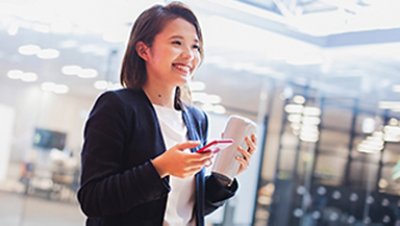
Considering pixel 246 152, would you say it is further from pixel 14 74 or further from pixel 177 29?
pixel 14 74

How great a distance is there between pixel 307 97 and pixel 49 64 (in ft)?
12.0

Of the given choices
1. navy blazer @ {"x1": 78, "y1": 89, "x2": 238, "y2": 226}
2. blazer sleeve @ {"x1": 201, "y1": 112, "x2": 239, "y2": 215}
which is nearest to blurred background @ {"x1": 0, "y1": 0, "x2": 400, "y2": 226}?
blazer sleeve @ {"x1": 201, "y1": 112, "x2": 239, "y2": 215}

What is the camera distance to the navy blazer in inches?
43.1

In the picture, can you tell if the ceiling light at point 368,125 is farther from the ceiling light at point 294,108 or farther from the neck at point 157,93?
the neck at point 157,93

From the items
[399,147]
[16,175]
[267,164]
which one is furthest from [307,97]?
[16,175]

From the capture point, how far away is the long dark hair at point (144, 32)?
1.26m

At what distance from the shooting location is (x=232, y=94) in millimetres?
6555

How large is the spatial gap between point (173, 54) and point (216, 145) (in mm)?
228

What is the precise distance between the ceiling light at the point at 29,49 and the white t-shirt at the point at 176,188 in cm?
348

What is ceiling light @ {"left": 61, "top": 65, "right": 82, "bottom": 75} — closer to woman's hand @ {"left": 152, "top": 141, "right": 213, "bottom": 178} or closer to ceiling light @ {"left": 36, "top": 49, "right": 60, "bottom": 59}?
ceiling light @ {"left": 36, "top": 49, "right": 60, "bottom": 59}

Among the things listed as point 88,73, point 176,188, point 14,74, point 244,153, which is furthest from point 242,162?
point 88,73

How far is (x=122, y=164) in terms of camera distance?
116cm

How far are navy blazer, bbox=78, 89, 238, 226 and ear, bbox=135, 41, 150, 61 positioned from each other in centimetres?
8

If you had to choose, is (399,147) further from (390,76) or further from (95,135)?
(95,135)
